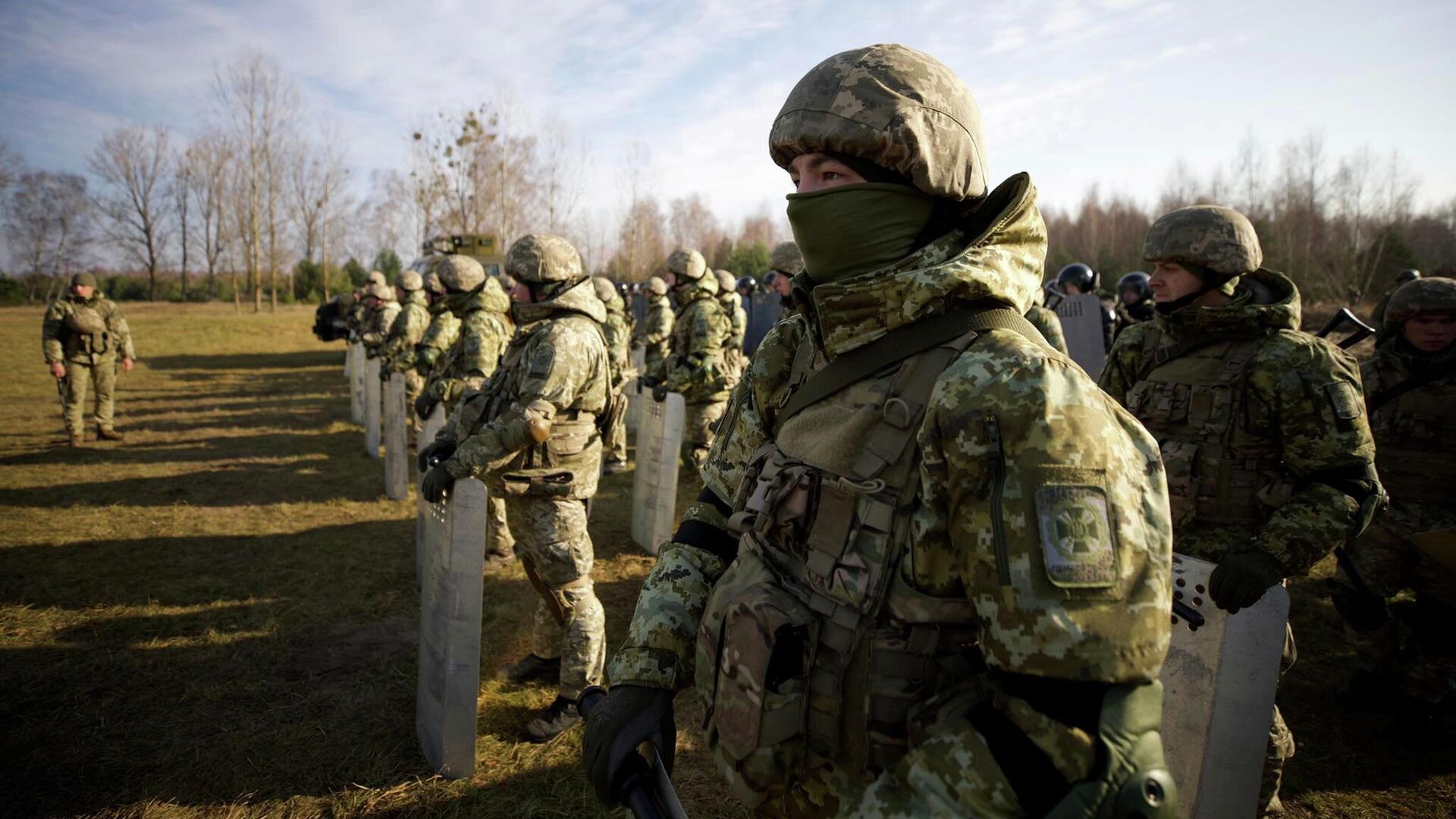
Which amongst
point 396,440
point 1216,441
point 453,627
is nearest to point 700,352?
point 396,440

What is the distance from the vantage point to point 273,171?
37375mm

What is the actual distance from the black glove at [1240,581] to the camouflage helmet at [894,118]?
72.6 inches

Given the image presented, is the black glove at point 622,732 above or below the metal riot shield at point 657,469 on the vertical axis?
above

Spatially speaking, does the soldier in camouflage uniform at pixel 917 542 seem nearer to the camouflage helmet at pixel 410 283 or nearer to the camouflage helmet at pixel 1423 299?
the camouflage helmet at pixel 1423 299

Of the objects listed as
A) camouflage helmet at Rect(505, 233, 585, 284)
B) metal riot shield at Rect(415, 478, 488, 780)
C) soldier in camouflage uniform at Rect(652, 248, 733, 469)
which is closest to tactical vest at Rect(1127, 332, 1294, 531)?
metal riot shield at Rect(415, 478, 488, 780)

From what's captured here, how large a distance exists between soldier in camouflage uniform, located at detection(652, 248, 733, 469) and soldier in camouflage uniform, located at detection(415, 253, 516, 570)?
6.05ft

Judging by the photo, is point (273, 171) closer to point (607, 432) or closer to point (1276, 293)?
point (607, 432)

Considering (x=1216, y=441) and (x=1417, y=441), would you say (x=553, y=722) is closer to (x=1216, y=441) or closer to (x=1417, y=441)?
(x=1216, y=441)

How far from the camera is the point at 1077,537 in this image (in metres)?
1.17

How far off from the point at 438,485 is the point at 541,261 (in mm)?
1509

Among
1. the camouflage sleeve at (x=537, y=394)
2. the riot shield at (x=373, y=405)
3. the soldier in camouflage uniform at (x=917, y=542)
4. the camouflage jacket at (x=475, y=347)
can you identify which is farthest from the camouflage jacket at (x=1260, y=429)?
the riot shield at (x=373, y=405)

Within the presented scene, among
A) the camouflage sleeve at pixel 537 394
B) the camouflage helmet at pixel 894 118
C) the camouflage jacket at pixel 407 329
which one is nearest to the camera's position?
the camouflage helmet at pixel 894 118

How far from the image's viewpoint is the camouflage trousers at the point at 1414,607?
14.0 ft

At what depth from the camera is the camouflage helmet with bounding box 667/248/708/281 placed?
9.16m
